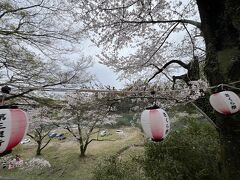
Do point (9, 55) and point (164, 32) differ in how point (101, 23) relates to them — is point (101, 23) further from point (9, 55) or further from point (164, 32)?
point (9, 55)

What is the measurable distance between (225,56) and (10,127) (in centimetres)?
382

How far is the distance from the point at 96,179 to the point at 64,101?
2.79 metres

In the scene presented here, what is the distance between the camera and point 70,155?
19.4 m

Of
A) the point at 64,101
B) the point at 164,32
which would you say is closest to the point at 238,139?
the point at 164,32

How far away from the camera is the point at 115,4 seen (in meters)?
6.66

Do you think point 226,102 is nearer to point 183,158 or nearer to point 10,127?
point 10,127

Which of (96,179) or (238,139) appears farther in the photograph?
(96,179)

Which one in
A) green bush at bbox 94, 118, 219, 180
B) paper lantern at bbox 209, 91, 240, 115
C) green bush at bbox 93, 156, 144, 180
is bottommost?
green bush at bbox 93, 156, 144, 180

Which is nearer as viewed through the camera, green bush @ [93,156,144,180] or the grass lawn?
green bush @ [93,156,144,180]

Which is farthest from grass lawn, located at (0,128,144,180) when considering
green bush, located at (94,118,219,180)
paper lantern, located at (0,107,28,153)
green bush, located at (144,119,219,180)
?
paper lantern, located at (0,107,28,153)

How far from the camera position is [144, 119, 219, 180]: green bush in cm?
625

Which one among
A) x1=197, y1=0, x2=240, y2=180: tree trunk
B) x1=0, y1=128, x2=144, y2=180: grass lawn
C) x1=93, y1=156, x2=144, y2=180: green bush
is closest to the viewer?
x1=197, y1=0, x2=240, y2=180: tree trunk

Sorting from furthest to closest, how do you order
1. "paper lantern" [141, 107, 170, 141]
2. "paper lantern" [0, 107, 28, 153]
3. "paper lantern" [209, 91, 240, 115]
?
"paper lantern" [209, 91, 240, 115], "paper lantern" [141, 107, 170, 141], "paper lantern" [0, 107, 28, 153]

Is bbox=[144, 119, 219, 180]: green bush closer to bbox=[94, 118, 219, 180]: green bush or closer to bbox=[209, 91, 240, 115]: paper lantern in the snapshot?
bbox=[94, 118, 219, 180]: green bush
